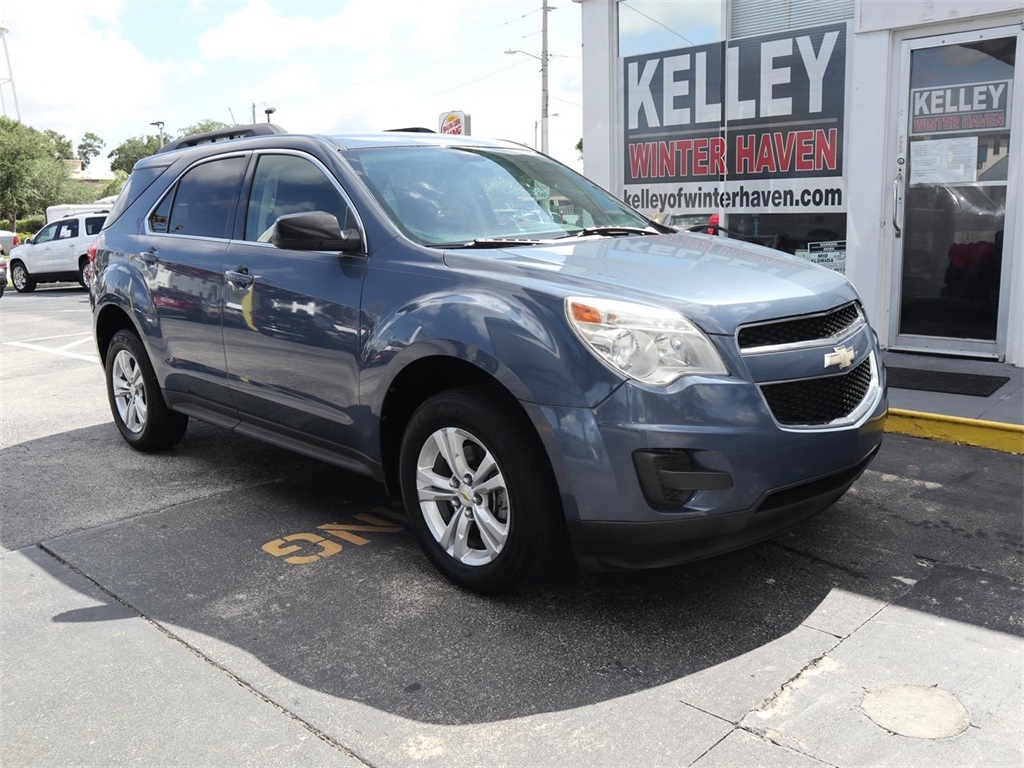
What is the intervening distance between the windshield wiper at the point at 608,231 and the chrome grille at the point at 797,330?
1134 mm

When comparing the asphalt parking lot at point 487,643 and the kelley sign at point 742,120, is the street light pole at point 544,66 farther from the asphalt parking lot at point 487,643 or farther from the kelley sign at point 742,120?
the asphalt parking lot at point 487,643

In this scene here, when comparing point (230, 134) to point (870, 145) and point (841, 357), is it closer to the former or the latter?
point (841, 357)

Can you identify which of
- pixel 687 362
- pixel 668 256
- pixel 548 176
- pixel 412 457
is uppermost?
pixel 548 176

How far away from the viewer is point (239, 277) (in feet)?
15.0

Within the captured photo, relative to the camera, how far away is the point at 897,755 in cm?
257

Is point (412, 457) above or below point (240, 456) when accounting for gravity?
above

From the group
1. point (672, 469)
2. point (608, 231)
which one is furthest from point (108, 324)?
point (672, 469)

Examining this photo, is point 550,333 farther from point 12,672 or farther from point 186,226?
point 186,226

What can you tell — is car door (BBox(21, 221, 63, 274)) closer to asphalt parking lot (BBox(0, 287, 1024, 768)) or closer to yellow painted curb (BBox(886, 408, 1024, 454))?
asphalt parking lot (BBox(0, 287, 1024, 768))

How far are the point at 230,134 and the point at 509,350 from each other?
3.20m

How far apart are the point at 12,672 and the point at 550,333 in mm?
2183

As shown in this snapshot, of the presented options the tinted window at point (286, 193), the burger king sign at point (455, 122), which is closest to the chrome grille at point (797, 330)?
the tinted window at point (286, 193)

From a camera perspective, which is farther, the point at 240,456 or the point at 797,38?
the point at 797,38

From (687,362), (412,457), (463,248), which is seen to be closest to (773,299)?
(687,362)
